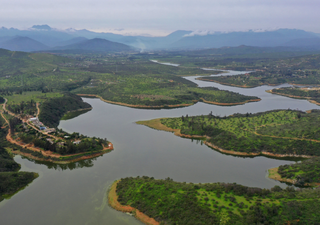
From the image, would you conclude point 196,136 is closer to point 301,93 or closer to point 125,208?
point 125,208

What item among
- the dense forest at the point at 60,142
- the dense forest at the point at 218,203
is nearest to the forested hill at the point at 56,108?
the dense forest at the point at 60,142

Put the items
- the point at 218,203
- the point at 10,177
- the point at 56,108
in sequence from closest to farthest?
the point at 218,203, the point at 10,177, the point at 56,108

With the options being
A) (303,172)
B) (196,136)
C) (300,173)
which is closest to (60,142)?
(196,136)

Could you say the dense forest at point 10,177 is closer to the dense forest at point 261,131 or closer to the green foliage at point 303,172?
the dense forest at point 261,131

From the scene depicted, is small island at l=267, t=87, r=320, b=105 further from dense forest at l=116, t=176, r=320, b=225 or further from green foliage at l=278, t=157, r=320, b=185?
dense forest at l=116, t=176, r=320, b=225

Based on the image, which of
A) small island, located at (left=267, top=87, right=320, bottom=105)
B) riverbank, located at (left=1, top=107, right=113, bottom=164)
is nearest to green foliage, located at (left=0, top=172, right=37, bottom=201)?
riverbank, located at (left=1, top=107, right=113, bottom=164)

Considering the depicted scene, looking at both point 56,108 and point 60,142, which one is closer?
point 60,142

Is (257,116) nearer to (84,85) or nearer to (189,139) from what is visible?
(189,139)
